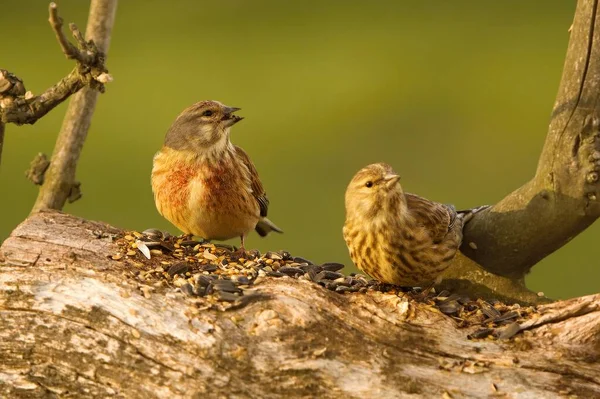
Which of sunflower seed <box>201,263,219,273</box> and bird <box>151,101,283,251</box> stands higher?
bird <box>151,101,283,251</box>

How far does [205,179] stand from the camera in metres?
5.96

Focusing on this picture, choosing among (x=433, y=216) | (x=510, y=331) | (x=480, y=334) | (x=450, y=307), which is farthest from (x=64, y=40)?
(x=510, y=331)

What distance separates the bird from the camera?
19.5ft

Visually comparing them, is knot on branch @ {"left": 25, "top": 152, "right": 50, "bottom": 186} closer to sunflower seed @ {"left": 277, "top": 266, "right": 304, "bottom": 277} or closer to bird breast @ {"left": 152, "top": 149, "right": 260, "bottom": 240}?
bird breast @ {"left": 152, "top": 149, "right": 260, "bottom": 240}

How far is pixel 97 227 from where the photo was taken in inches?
214

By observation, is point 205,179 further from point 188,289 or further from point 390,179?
point 188,289

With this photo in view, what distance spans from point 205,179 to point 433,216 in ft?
4.82

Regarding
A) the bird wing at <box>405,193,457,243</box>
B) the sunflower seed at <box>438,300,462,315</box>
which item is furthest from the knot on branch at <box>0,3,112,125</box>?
the sunflower seed at <box>438,300,462,315</box>

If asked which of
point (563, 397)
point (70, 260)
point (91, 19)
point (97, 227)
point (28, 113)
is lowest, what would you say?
point (563, 397)

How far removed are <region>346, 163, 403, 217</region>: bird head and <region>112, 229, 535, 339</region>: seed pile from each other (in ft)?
1.17

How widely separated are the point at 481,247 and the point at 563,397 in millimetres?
1400

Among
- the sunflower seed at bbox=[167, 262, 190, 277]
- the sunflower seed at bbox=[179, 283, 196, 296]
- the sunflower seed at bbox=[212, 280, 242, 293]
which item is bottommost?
the sunflower seed at bbox=[179, 283, 196, 296]

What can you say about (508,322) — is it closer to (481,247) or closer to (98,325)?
(481,247)

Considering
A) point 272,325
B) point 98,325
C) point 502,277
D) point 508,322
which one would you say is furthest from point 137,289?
point 502,277
